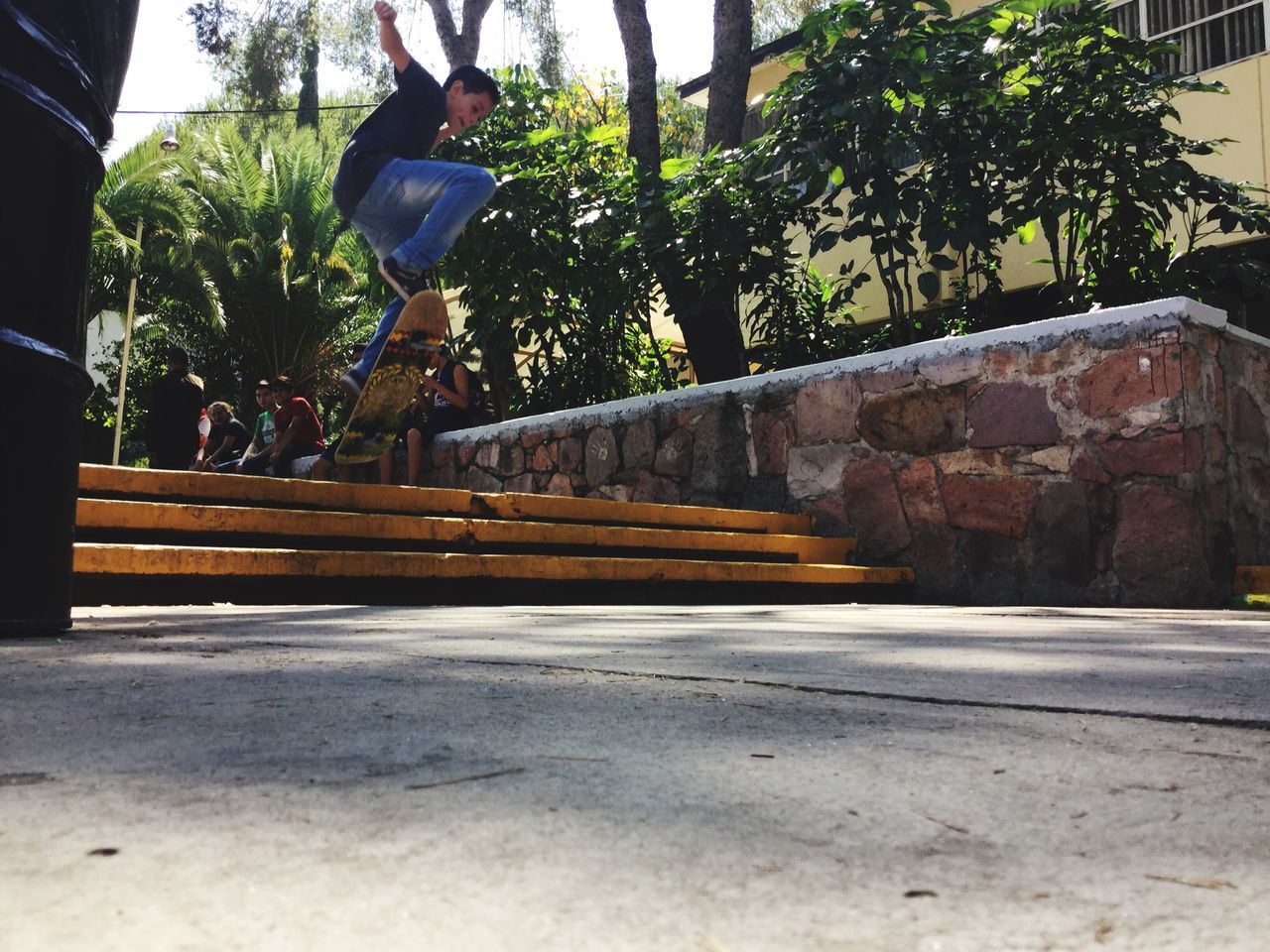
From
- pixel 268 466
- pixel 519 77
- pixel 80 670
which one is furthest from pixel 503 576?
pixel 519 77

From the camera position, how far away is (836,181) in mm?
6395

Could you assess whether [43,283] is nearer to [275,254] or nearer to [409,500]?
[409,500]

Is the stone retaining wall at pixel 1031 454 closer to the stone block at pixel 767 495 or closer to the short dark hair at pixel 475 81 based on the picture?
the stone block at pixel 767 495

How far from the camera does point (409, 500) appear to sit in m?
5.06

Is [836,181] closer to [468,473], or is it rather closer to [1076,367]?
[1076,367]

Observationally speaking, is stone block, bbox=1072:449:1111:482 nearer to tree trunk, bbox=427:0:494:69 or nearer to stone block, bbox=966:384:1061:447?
stone block, bbox=966:384:1061:447

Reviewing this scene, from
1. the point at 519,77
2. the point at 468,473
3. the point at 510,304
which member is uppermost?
the point at 519,77

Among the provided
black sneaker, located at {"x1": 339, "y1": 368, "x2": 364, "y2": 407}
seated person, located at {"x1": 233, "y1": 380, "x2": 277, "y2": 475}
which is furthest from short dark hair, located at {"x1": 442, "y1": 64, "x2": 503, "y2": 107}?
seated person, located at {"x1": 233, "y1": 380, "x2": 277, "y2": 475}

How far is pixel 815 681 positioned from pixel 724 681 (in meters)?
0.15

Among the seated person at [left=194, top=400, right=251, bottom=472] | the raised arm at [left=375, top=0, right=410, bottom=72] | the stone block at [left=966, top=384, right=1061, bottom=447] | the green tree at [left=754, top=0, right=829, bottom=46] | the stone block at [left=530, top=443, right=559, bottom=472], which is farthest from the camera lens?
the green tree at [left=754, top=0, right=829, bottom=46]

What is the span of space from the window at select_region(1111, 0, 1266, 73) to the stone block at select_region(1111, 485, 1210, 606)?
7.34 m

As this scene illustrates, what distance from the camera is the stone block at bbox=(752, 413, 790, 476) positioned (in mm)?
6598

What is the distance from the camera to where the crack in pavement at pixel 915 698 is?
144 centimetres

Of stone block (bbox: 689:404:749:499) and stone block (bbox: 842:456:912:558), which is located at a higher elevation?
stone block (bbox: 689:404:749:499)
